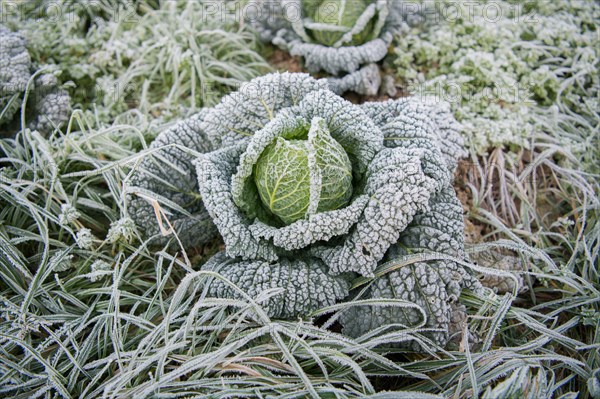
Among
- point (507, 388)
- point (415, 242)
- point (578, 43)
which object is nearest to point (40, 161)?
point (415, 242)

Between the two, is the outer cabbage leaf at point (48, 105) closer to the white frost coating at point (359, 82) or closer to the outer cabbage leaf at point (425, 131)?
the white frost coating at point (359, 82)

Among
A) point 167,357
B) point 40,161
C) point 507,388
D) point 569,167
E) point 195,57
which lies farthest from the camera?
point 195,57

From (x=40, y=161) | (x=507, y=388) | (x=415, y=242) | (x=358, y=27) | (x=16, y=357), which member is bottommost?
(x=16, y=357)

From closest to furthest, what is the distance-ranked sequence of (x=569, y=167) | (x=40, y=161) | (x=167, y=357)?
(x=167, y=357)
(x=40, y=161)
(x=569, y=167)

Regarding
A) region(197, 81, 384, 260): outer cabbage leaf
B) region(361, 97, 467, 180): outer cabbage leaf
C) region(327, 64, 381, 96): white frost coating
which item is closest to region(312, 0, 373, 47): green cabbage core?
region(327, 64, 381, 96): white frost coating

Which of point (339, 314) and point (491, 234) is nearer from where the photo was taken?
point (339, 314)

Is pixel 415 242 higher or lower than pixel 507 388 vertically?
higher

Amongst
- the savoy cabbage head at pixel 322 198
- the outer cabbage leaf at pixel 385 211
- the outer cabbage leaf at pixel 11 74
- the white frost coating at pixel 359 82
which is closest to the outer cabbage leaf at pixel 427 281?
the savoy cabbage head at pixel 322 198

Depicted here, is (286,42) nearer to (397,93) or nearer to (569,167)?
A: (397,93)

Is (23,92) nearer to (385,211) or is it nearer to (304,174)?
(304,174)
